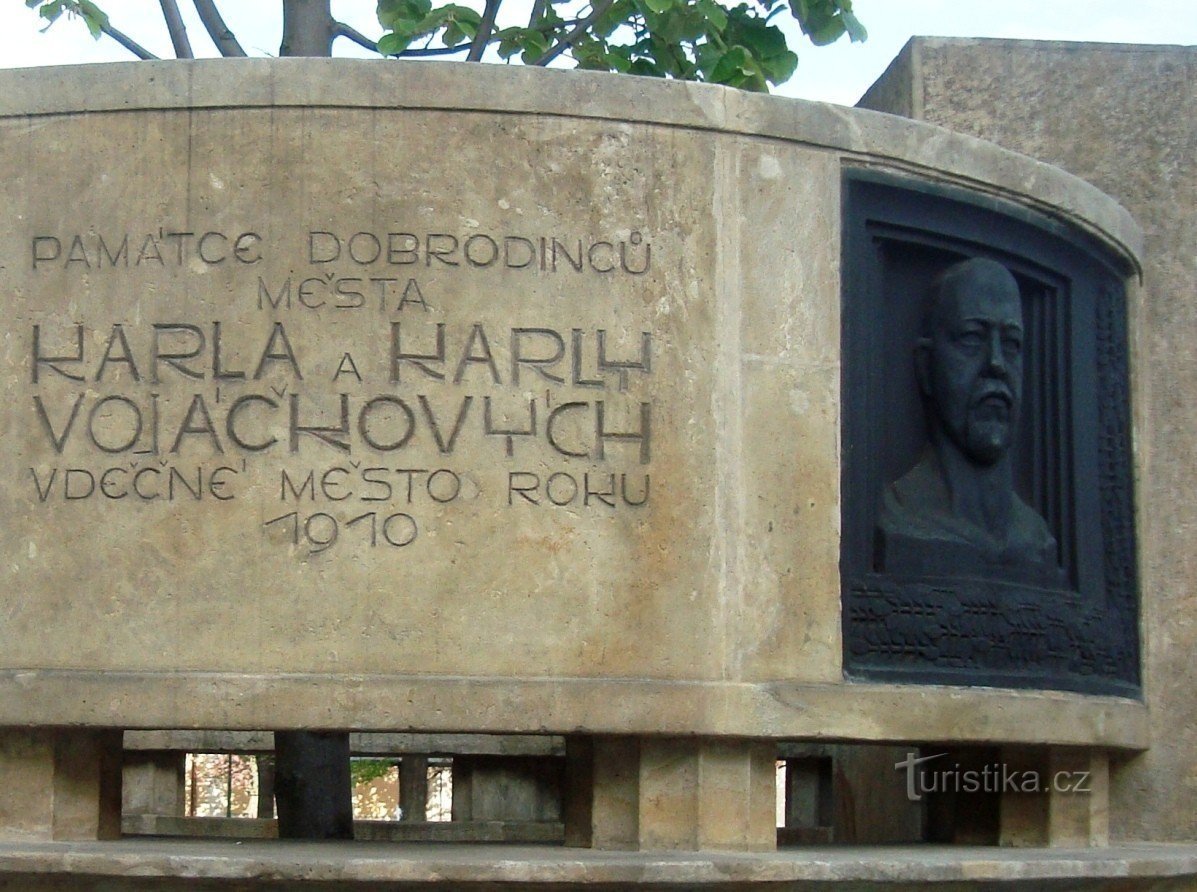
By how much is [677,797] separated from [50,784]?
2.27 meters

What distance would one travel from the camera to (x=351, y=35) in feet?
42.1

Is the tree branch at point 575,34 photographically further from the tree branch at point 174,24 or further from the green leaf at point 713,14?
the tree branch at point 174,24

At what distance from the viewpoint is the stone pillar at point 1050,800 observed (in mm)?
8633

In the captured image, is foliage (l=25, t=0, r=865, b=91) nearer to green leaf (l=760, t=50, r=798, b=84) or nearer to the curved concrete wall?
green leaf (l=760, t=50, r=798, b=84)

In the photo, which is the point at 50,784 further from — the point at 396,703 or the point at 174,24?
the point at 174,24

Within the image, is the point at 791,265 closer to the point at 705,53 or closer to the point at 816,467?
the point at 816,467

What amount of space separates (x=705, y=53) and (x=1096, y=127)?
3.27m

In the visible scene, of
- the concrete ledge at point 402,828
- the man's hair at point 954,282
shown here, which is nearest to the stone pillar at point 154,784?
the concrete ledge at point 402,828

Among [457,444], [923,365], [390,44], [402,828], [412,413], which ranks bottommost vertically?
[402,828]

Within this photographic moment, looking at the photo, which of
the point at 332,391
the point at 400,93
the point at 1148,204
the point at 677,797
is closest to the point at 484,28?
the point at 1148,204

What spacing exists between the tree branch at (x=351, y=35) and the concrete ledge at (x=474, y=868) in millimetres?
6304

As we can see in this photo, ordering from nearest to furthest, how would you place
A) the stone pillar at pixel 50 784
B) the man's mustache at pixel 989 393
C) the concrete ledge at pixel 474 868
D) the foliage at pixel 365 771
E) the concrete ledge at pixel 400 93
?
the concrete ledge at pixel 474 868, the stone pillar at pixel 50 784, the concrete ledge at pixel 400 93, the man's mustache at pixel 989 393, the foliage at pixel 365 771

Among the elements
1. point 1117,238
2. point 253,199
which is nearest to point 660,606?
point 253,199

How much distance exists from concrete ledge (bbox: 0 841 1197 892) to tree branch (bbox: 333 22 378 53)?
6304mm
